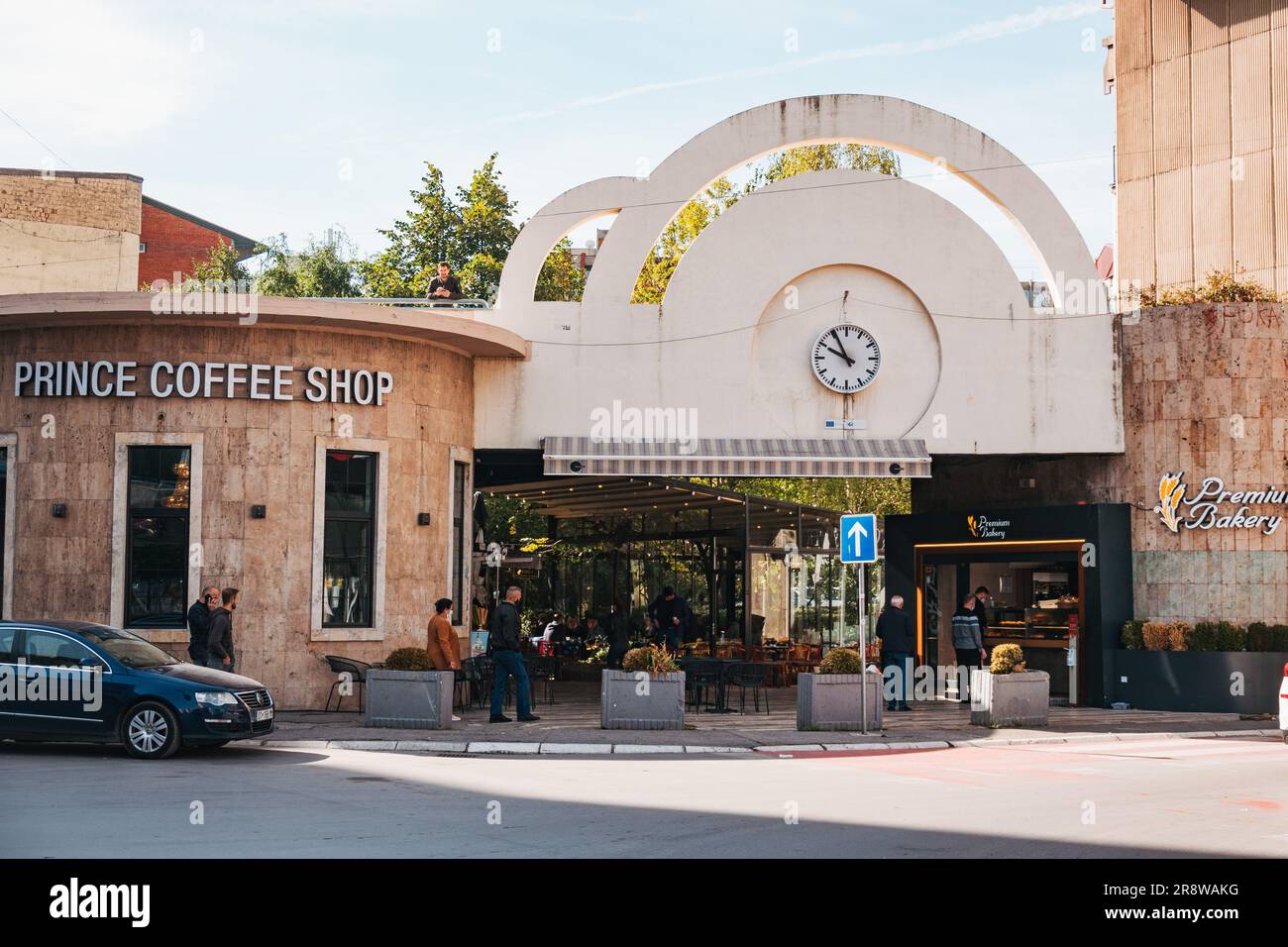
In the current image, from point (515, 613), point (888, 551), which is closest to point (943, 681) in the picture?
point (888, 551)

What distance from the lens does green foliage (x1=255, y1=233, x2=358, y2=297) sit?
57375 millimetres

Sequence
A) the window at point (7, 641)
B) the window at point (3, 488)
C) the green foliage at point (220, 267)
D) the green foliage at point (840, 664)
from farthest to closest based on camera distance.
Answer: the green foliage at point (220, 267), the window at point (3, 488), the green foliage at point (840, 664), the window at point (7, 641)

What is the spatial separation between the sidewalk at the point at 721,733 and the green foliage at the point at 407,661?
0.89m

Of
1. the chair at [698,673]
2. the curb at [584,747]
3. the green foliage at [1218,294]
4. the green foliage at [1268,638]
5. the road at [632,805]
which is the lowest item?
the curb at [584,747]

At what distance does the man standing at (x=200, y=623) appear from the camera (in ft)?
60.1

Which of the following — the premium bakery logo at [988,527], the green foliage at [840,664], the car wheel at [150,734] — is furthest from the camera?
the premium bakery logo at [988,527]

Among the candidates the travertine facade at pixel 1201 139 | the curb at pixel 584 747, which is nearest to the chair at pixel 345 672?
the curb at pixel 584 747

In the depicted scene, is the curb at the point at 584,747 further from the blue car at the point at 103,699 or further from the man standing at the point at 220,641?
the blue car at the point at 103,699

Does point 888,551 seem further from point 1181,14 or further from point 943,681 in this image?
point 1181,14

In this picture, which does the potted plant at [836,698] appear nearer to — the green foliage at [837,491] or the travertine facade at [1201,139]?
the travertine facade at [1201,139]

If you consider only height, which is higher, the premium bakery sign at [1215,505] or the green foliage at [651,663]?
the premium bakery sign at [1215,505]

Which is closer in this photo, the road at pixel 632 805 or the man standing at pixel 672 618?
the road at pixel 632 805

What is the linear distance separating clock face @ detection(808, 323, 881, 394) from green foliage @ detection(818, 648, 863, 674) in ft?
18.8

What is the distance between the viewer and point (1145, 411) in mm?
23359
